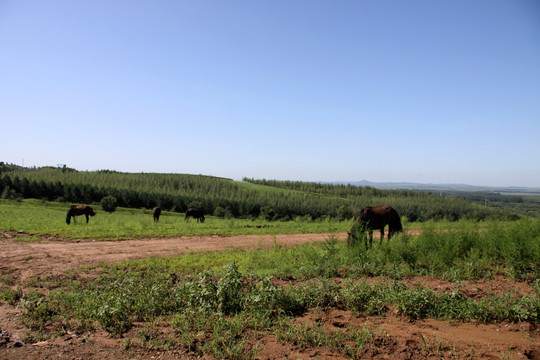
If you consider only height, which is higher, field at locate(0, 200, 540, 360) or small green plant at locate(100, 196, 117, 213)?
field at locate(0, 200, 540, 360)

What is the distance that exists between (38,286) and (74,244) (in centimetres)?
649

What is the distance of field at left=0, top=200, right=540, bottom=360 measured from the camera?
412 cm

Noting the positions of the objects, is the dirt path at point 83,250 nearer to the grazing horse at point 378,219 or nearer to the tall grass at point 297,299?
the grazing horse at point 378,219

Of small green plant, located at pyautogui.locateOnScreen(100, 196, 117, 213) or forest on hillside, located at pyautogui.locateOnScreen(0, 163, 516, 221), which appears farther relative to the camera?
forest on hillside, located at pyautogui.locateOnScreen(0, 163, 516, 221)

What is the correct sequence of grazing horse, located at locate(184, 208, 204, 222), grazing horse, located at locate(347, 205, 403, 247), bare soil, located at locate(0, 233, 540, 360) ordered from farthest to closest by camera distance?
grazing horse, located at locate(184, 208, 204, 222), grazing horse, located at locate(347, 205, 403, 247), bare soil, located at locate(0, 233, 540, 360)

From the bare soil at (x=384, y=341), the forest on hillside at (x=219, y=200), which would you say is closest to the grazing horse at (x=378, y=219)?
the bare soil at (x=384, y=341)

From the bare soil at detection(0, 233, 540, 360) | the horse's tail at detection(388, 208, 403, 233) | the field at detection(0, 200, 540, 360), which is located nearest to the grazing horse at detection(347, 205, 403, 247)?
the horse's tail at detection(388, 208, 403, 233)

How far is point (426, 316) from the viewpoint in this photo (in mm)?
4867

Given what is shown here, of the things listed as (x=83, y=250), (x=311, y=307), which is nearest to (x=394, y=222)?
(x=311, y=307)

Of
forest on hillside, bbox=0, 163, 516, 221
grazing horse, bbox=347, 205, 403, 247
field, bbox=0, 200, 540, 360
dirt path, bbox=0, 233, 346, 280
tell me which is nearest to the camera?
field, bbox=0, 200, 540, 360

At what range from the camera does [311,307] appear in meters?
5.41

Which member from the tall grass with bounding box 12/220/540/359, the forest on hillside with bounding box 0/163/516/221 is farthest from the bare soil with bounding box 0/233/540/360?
the forest on hillside with bounding box 0/163/516/221

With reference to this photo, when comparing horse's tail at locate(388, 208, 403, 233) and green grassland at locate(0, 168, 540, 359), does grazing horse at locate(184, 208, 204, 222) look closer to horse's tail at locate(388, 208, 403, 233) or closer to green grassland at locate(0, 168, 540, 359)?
green grassland at locate(0, 168, 540, 359)

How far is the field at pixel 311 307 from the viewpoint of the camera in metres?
4.12
